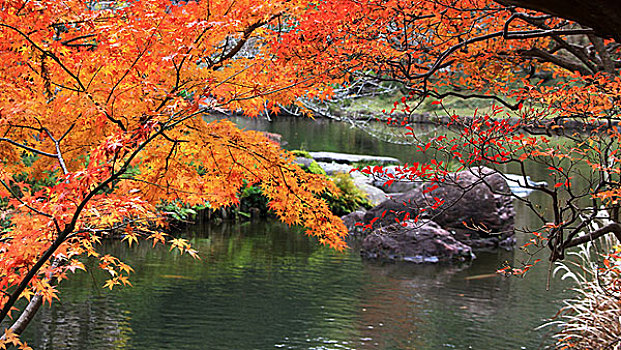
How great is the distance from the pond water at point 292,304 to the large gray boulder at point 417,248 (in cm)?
36

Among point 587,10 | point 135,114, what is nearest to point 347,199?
point 135,114

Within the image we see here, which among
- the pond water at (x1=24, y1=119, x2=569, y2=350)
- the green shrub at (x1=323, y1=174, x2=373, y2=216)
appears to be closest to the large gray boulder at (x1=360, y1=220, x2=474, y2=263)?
the pond water at (x1=24, y1=119, x2=569, y2=350)

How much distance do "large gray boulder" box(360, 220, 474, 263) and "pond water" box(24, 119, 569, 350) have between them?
357 mm

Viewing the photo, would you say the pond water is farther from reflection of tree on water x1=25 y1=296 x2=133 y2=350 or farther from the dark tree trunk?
the dark tree trunk

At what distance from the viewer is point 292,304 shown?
29.6 ft

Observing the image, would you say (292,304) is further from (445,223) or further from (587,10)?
(587,10)

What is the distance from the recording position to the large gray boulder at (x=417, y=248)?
12172 mm

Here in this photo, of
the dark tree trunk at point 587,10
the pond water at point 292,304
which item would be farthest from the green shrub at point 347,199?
the dark tree trunk at point 587,10

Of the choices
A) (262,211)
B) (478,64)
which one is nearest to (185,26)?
(478,64)

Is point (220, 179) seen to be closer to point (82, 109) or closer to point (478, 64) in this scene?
point (82, 109)

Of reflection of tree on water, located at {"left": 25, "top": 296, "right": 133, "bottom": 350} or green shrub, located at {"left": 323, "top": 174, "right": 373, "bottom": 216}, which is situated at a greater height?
green shrub, located at {"left": 323, "top": 174, "right": 373, "bottom": 216}

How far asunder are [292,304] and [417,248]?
403 centimetres

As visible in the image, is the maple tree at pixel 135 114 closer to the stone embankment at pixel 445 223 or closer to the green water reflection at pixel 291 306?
the green water reflection at pixel 291 306

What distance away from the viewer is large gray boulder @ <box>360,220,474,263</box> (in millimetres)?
12172
